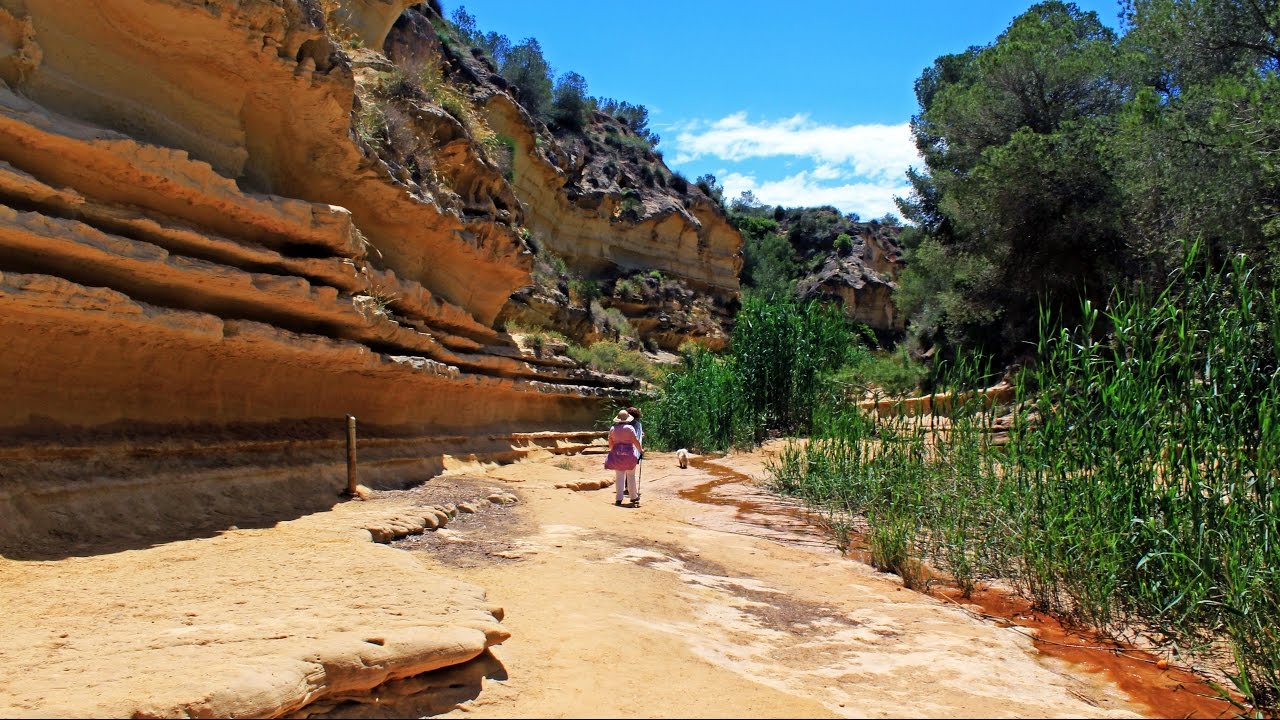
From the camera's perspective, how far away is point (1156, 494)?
4.53m

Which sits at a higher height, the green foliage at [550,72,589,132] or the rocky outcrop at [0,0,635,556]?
the green foliage at [550,72,589,132]

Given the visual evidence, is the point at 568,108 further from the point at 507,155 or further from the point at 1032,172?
the point at 1032,172

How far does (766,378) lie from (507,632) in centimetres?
1334

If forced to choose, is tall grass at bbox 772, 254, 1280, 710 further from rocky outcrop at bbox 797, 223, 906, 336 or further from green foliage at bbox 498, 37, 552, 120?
rocky outcrop at bbox 797, 223, 906, 336

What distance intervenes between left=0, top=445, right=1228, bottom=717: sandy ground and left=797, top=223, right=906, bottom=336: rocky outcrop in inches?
1410

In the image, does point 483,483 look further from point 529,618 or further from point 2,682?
point 2,682

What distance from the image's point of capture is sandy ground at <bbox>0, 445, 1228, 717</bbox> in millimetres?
2611

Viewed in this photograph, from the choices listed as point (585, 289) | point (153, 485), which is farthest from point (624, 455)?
point (585, 289)

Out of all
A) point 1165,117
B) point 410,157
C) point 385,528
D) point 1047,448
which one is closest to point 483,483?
point 385,528

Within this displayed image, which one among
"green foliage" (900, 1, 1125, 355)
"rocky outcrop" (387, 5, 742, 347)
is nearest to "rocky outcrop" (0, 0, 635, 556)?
"rocky outcrop" (387, 5, 742, 347)

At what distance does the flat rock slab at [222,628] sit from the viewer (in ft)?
7.94

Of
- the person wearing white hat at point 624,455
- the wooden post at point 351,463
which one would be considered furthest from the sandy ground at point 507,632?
the person wearing white hat at point 624,455

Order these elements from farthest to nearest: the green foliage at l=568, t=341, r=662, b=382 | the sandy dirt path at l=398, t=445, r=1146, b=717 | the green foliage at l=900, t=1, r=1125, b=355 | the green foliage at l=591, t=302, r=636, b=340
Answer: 1. the green foliage at l=591, t=302, r=636, b=340
2. the green foliage at l=568, t=341, r=662, b=382
3. the green foliage at l=900, t=1, r=1125, b=355
4. the sandy dirt path at l=398, t=445, r=1146, b=717

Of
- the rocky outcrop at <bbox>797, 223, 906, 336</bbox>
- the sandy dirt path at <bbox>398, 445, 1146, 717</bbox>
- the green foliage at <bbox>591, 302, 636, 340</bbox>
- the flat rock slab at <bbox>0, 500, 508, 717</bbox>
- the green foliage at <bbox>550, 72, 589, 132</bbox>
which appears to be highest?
the green foliage at <bbox>550, 72, 589, 132</bbox>
